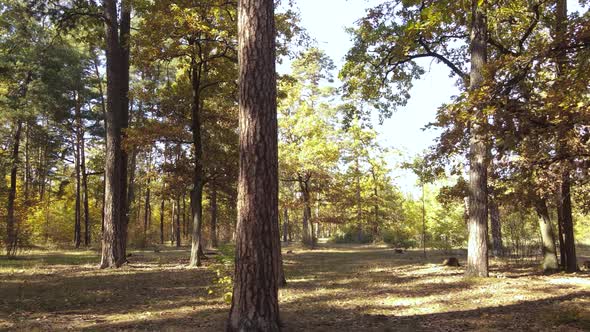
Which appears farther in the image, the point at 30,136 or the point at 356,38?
the point at 30,136

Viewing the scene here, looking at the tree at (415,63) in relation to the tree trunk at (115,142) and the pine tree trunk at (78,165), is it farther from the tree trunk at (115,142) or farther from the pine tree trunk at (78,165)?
the pine tree trunk at (78,165)

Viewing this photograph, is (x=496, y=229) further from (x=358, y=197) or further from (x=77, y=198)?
(x=77, y=198)

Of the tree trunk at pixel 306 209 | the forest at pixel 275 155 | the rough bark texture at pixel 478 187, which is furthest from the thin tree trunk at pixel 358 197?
the rough bark texture at pixel 478 187

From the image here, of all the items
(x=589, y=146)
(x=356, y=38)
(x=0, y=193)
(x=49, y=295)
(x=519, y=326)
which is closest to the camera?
(x=519, y=326)

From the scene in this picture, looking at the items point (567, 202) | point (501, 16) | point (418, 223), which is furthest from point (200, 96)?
point (418, 223)

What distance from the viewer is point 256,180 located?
4.97 m

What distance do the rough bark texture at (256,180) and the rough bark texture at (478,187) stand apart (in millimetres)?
7276

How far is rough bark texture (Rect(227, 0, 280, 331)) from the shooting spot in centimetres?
490

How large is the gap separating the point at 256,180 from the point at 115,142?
9.87 metres

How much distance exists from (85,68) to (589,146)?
2727 cm

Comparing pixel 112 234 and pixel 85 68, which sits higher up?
pixel 85 68

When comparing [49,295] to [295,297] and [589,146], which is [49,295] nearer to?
[295,297]

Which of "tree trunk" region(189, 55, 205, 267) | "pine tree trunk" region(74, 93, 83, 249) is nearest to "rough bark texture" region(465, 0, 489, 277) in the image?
"tree trunk" region(189, 55, 205, 267)

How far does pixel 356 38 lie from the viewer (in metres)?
13.7
